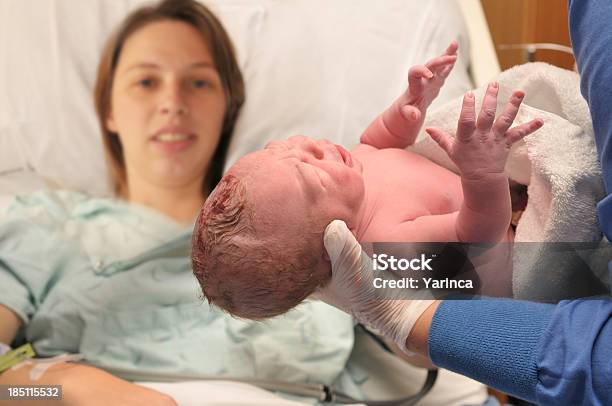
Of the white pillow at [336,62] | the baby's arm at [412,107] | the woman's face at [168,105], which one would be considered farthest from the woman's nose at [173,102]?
the baby's arm at [412,107]

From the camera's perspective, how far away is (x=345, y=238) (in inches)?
30.1

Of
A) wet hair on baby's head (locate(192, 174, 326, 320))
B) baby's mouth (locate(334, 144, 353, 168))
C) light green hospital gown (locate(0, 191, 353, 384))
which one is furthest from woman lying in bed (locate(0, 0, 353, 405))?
baby's mouth (locate(334, 144, 353, 168))

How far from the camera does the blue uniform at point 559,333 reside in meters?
0.68

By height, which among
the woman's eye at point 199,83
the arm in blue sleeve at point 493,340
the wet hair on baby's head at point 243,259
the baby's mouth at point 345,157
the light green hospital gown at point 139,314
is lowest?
the light green hospital gown at point 139,314

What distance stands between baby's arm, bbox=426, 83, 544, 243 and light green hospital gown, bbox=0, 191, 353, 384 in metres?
0.48

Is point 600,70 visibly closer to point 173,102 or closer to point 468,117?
point 468,117

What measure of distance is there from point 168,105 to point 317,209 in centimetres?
64

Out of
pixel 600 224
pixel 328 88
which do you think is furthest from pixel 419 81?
pixel 328 88

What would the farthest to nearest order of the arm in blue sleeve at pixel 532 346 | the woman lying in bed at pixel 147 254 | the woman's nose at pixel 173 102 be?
1. the woman's nose at pixel 173 102
2. the woman lying in bed at pixel 147 254
3. the arm in blue sleeve at pixel 532 346

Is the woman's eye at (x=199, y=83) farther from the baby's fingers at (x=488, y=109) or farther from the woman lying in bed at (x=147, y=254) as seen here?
the baby's fingers at (x=488, y=109)

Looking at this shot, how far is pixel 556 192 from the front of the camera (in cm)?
79

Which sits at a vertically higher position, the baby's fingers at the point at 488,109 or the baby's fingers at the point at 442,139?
the baby's fingers at the point at 488,109

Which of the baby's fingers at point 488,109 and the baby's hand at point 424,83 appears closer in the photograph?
the baby's fingers at point 488,109

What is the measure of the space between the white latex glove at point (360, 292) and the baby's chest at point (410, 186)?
0.28ft
